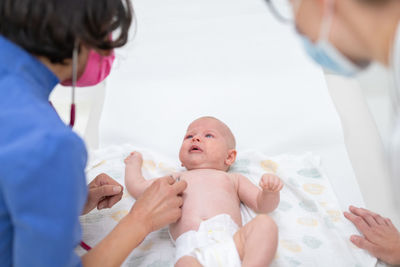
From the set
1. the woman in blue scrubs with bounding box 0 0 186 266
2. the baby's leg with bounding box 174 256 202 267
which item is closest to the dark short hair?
the woman in blue scrubs with bounding box 0 0 186 266

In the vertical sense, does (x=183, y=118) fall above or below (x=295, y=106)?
below

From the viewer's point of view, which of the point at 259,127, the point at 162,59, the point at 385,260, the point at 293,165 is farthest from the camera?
the point at 162,59

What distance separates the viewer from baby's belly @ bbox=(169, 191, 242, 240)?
148 cm

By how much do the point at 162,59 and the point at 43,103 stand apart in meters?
1.37

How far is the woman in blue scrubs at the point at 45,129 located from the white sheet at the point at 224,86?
74 centimetres

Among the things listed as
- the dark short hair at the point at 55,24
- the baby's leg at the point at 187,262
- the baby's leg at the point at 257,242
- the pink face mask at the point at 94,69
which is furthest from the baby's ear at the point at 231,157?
the dark short hair at the point at 55,24

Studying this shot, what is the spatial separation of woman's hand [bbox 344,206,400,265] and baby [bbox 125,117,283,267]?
0.28 metres

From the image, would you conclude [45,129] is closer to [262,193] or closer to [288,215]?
[262,193]

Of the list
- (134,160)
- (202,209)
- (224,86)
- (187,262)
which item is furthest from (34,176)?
(224,86)

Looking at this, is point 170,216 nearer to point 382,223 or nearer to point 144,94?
point 382,223

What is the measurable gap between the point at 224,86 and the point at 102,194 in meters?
0.89

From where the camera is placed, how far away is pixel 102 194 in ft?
4.91

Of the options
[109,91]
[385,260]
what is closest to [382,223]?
[385,260]

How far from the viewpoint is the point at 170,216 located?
142cm
